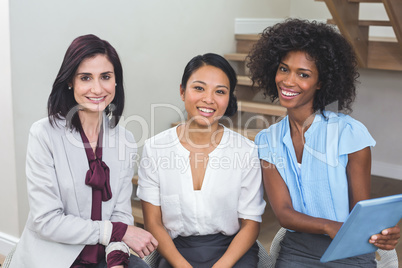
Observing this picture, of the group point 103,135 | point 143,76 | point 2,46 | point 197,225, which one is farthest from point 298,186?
point 143,76

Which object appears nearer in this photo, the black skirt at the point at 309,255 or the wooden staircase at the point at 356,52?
the black skirt at the point at 309,255

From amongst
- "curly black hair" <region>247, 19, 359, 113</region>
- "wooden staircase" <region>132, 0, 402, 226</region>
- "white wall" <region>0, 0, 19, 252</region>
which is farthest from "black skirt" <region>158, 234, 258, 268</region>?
"wooden staircase" <region>132, 0, 402, 226</region>

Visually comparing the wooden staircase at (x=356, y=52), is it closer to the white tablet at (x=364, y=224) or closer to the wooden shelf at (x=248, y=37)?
the wooden shelf at (x=248, y=37)

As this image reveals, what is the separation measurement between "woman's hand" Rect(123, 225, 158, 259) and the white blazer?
0.10 m

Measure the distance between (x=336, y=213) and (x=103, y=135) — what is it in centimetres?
88

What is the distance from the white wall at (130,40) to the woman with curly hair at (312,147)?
1.32 m

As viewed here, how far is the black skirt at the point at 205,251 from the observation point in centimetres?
→ 177

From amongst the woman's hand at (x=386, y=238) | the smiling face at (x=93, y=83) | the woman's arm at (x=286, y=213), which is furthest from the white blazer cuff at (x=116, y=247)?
the woman's hand at (x=386, y=238)

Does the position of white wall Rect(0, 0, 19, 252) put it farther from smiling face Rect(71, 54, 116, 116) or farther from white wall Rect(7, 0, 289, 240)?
smiling face Rect(71, 54, 116, 116)

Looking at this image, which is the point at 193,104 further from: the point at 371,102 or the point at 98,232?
the point at 371,102

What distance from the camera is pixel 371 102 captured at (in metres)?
4.61

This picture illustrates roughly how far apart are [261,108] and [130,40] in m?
1.06

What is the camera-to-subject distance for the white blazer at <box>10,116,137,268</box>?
161 cm

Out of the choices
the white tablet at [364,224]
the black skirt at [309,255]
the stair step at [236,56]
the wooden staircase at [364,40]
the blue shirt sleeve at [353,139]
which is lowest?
the black skirt at [309,255]
